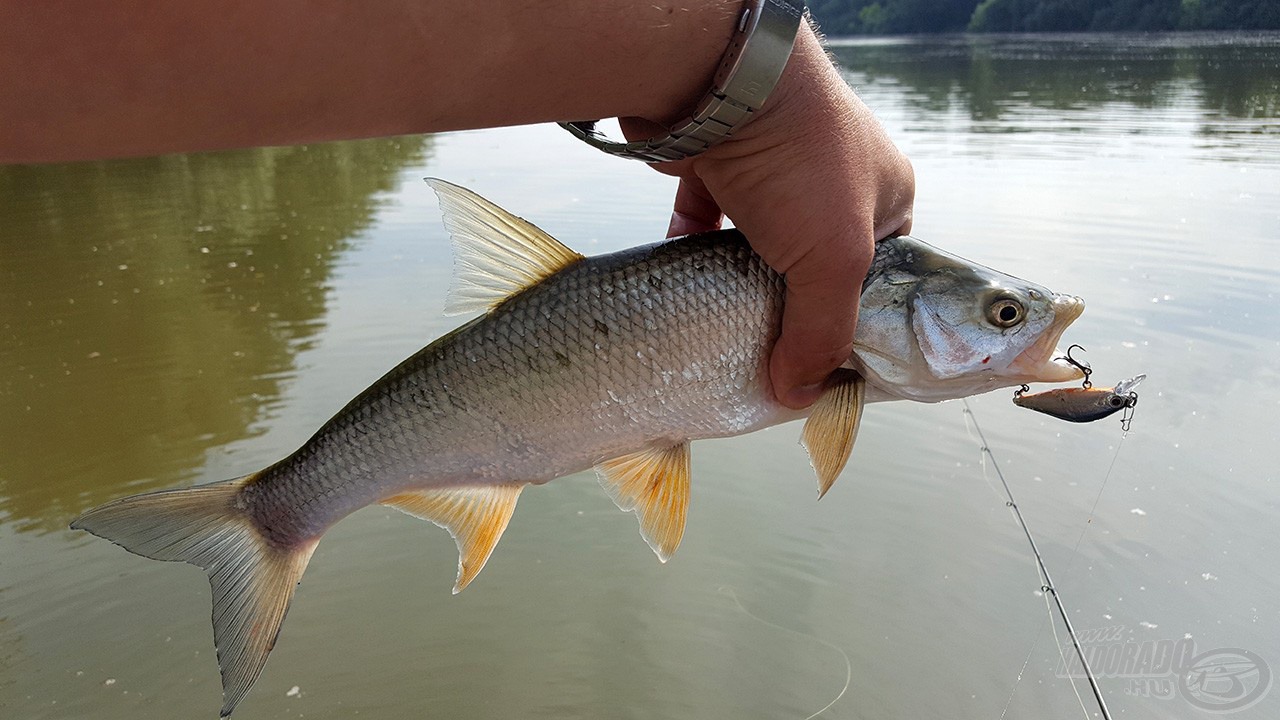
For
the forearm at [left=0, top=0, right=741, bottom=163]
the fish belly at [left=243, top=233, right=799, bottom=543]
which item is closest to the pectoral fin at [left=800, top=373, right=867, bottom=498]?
the fish belly at [left=243, top=233, right=799, bottom=543]

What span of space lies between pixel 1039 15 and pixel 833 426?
67.0 m

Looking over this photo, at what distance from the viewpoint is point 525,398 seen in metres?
2.14

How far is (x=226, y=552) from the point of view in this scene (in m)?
2.18

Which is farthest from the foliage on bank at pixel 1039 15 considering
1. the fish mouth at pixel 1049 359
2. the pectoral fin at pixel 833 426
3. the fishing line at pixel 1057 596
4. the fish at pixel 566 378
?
the pectoral fin at pixel 833 426

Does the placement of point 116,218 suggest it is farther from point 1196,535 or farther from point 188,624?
point 1196,535

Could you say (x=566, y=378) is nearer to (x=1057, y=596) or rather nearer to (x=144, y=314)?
(x=1057, y=596)

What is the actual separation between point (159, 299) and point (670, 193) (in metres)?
5.59

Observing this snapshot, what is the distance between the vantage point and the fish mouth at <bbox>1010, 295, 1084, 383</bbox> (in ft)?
6.93

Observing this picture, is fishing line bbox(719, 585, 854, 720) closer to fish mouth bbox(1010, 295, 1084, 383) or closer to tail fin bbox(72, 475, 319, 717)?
fish mouth bbox(1010, 295, 1084, 383)

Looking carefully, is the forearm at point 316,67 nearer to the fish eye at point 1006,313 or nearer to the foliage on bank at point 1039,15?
the fish eye at point 1006,313

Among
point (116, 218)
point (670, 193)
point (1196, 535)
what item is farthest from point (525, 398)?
point (116, 218)

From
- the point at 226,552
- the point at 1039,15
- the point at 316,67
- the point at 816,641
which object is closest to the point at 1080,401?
the point at 816,641

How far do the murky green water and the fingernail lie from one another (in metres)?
1.39

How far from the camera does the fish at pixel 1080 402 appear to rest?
2.10 metres
